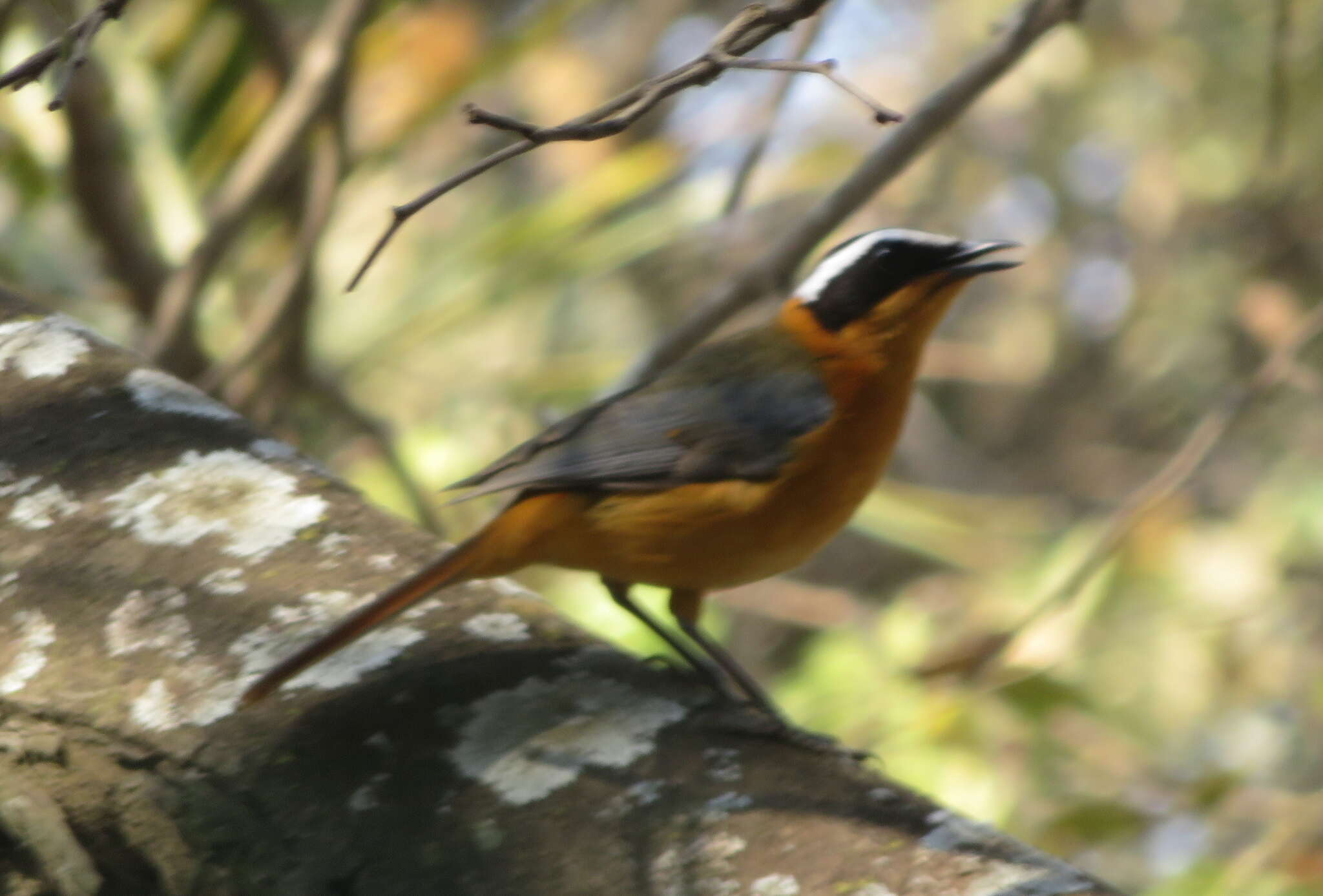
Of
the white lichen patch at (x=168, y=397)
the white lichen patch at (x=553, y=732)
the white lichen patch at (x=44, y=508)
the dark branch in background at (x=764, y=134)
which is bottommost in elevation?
the white lichen patch at (x=553, y=732)

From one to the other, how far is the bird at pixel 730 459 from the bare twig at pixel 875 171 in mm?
176

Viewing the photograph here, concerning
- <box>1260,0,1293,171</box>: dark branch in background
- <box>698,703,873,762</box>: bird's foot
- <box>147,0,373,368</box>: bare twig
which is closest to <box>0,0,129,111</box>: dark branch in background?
<box>698,703,873,762</box>: bird's foot

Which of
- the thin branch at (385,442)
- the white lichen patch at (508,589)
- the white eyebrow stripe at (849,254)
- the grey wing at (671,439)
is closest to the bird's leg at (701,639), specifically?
the grey wing at (671,439)

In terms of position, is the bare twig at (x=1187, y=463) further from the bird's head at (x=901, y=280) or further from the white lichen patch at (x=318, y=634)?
the white lichen patch at (x=318, y=634)

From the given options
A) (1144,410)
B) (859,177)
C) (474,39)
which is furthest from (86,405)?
(1144,410)

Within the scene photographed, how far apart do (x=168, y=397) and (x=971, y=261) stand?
1.89 meters

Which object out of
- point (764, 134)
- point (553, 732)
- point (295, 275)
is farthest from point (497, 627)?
point (295, 275)

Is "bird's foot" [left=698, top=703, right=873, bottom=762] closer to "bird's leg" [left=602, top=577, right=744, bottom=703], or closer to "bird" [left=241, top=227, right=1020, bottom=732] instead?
"bird" [left=241, top=227, right=1020, bottom=732]

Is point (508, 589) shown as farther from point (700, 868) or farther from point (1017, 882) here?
point (1017, 882)

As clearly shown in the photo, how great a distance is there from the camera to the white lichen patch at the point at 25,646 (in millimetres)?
1875

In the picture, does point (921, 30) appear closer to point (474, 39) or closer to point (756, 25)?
point (474, 39)

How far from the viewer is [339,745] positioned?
181cm

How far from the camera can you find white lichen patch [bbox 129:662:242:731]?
1808mm

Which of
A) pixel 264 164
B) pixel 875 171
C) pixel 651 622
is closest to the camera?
pixel 651 622
